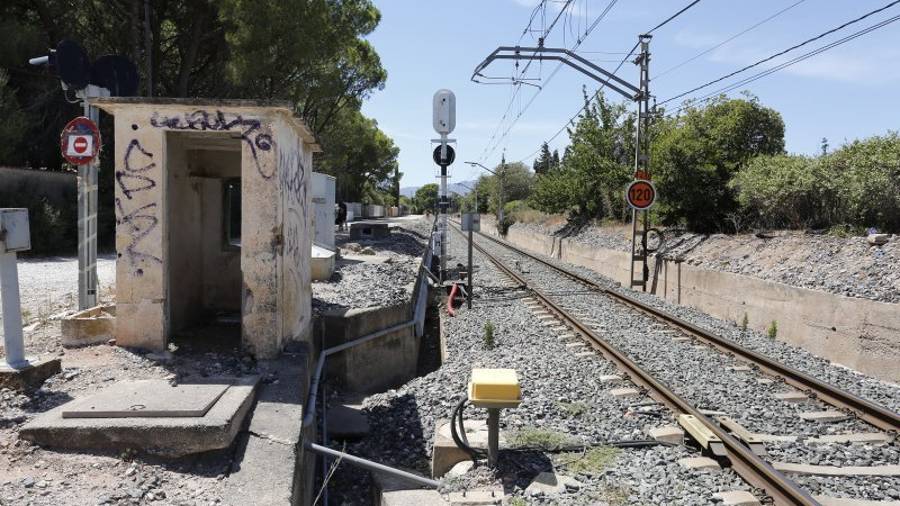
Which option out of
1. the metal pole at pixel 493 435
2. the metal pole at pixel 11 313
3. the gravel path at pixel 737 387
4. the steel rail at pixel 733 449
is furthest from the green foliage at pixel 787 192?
the metal pole at pixel 11 313

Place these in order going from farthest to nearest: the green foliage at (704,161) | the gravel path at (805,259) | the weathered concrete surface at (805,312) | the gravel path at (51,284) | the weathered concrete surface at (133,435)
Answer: the green foliage at (704,161) → the gravel path at (805,259) → the gravel path at (51,284) → the weathered concrete surface at (805,312) → the weathered concrete surface at (133,435)

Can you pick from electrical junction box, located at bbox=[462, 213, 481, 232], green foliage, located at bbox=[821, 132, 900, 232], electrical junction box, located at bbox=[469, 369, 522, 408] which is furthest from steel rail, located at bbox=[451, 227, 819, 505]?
green foliage, located at bbox=[821, 132, 900, 232]

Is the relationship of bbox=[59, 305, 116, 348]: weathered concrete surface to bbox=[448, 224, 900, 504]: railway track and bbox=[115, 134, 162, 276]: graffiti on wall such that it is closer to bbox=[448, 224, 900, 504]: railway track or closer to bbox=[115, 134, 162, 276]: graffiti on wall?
bbox=[115, 134, 162, 276]: graffiti on wall

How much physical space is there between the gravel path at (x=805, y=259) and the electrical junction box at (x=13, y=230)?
34.6 feet

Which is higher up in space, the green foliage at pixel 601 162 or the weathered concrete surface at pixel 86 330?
the green foliage at pixel 601 162

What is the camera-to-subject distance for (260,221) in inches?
263

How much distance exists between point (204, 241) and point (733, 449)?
7.35 m

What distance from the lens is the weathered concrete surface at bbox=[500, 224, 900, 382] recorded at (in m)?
8.57

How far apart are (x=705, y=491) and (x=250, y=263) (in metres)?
4.69

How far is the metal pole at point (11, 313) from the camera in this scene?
5.40 metres

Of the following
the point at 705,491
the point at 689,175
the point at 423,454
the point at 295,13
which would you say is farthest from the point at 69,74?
the point at 689,175

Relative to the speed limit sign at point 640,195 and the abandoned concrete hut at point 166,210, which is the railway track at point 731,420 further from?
the abandoned concrete hut at point 166,210

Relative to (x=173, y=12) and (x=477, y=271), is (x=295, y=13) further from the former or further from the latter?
(x=477, y=271)

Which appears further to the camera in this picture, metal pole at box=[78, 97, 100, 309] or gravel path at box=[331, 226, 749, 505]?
metal pole at box=[78, 97, 100, 309]
